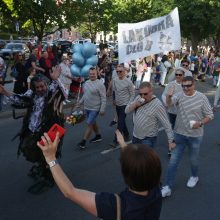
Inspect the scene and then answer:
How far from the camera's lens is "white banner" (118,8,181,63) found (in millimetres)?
8453

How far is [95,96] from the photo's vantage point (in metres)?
7.83

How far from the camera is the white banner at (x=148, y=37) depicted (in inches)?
333

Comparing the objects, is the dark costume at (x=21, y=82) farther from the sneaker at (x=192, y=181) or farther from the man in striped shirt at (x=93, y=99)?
the sneaker at (x=192, y=181)

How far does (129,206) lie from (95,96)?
5612 mm

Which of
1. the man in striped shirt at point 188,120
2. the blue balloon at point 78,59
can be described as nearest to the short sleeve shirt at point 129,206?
the man in striped shirt at point 188,120

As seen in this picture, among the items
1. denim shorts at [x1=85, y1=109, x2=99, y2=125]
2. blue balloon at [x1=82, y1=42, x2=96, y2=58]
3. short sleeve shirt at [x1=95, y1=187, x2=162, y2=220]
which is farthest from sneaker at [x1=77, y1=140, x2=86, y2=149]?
short sleeve shirt at [x1=95, y1=187, x2=162, y2=220]

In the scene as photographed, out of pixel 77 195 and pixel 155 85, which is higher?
pixel 77 195

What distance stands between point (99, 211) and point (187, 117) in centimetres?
347

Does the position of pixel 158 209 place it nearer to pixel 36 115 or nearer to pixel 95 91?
pixel 36 115

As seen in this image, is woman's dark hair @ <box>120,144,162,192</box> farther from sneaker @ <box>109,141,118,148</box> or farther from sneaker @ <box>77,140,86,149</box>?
sneaker @ <box>109,141,118,148</box>

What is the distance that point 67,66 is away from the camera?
536 inches

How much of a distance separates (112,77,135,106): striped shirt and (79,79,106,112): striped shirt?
15.5 inches

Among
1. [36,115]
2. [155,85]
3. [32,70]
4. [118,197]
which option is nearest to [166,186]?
[36,115]

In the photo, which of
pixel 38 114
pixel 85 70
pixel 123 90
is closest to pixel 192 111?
pixel 38 114
